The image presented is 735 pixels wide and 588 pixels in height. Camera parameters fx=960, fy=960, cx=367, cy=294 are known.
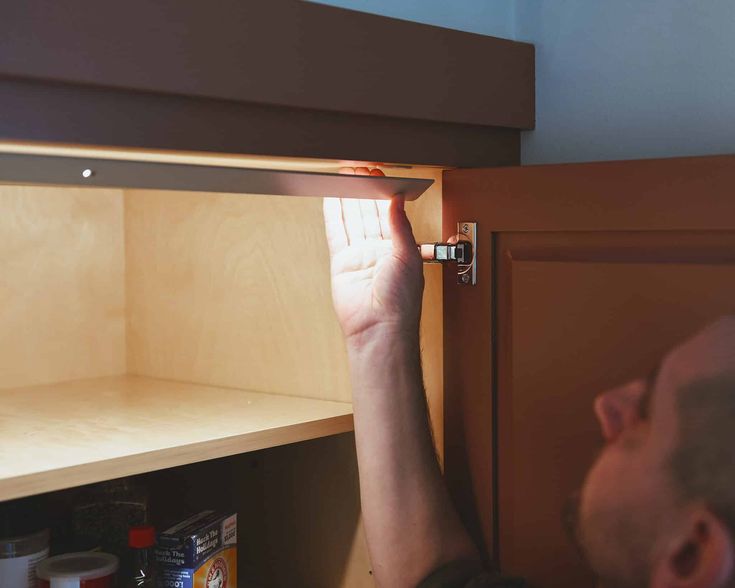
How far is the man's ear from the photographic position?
0.97 m

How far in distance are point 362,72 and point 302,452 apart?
2.16 feet

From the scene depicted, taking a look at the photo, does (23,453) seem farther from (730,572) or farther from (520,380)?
(730,572)

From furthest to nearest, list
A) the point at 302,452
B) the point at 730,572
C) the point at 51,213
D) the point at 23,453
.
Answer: the point at 51,213 → the point at 302,452 → the point at 23,453 → the point at 730,572

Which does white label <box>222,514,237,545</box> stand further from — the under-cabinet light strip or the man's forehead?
the man's forehead

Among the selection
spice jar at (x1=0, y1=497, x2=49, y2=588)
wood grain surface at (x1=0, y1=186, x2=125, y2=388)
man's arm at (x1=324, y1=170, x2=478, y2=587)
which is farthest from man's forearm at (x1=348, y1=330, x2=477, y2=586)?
wood grain surface at (x1=0, y1=186, x2=125, y2=388)

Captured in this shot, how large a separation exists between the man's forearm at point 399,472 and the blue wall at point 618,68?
37 centimetres

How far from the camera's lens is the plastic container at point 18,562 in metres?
1.34

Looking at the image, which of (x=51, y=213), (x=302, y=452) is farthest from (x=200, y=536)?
(x=51, y=213)

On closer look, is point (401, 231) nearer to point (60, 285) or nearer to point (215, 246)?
point (215, 246)

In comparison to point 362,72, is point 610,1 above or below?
above

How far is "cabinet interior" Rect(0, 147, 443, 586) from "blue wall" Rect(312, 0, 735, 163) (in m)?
0.21

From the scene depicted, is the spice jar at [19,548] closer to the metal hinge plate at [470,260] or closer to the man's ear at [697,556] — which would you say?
the metal hinge plate at [470,260]

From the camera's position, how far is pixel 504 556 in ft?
4.10

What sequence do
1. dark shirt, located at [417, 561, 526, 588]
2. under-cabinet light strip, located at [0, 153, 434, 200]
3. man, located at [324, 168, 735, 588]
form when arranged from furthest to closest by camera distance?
dark shirt, located at [417, 561, 526, 588], man, located at [324, 168, 735, 588], under-cabinet light strip, located at [0, 153, 434, 200]
